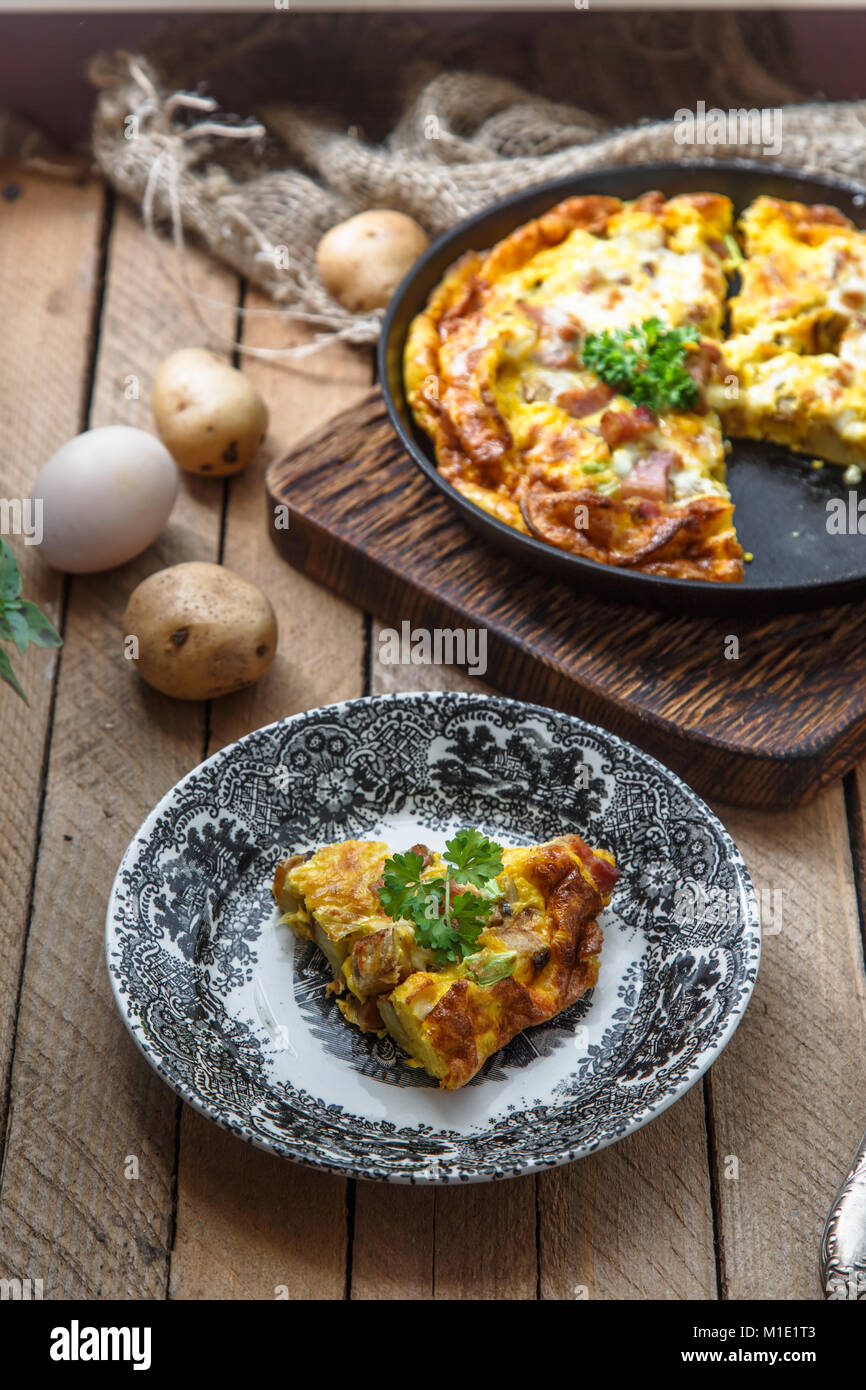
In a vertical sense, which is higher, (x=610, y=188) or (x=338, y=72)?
(x=338, y=72)

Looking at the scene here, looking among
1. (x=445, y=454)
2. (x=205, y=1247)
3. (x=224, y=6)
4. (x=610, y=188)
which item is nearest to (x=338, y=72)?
(x=224, y=6)

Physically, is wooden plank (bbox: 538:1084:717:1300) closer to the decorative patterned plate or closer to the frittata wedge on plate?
the decorative patterned plate

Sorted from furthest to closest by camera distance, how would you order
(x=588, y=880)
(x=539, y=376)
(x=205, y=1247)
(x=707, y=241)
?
1. (x=707, y=241)
2. (x=539, y=376)
3. (x=588, y=880)
4. (x=205, y=1247)

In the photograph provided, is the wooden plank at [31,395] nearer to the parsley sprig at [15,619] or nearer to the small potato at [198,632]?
the small potato at [198,632]

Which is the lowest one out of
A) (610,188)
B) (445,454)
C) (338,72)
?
(445,454)

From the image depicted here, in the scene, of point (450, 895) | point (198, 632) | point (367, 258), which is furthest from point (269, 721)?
point (367, 258)

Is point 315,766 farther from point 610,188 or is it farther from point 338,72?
point 338,72

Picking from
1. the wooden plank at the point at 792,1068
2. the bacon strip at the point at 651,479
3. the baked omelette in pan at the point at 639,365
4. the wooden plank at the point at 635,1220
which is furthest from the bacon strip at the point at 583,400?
the wooden plank at the point at 635,1220
